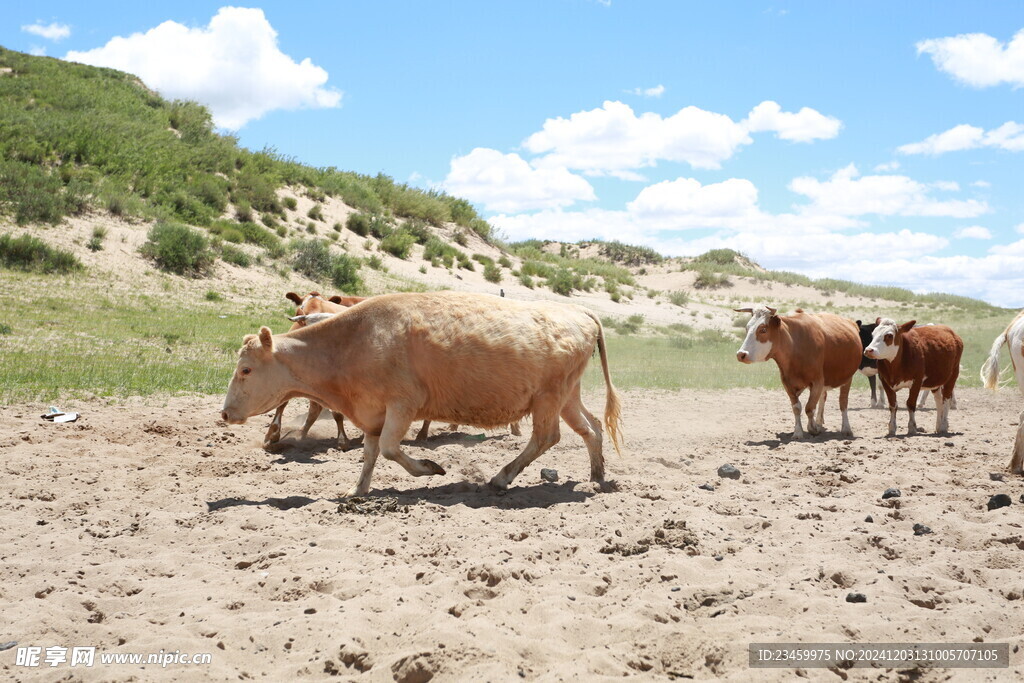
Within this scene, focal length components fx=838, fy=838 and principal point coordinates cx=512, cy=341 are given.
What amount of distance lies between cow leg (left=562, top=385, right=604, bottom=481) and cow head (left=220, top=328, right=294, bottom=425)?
2676mm

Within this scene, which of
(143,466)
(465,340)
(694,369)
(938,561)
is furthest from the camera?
(694,369)

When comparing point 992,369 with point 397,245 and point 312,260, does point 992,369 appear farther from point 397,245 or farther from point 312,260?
point 397,245

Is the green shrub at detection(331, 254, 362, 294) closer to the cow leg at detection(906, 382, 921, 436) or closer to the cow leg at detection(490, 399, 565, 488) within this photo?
the cow leg at detection(906, 382, 921, 436)

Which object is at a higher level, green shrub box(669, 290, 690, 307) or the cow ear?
green shrub box(669, 290, 690, 307)

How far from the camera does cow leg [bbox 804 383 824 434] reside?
11.4m

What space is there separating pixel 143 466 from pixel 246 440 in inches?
71.9

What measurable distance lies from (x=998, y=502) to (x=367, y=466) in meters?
5.15

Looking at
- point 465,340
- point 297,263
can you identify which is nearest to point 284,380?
point 465,340

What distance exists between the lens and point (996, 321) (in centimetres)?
3906

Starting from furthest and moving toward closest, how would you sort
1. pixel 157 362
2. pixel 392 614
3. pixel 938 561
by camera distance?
pixel 157 362, pixel 938 561, pixel 392 614

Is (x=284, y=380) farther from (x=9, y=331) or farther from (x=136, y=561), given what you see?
(x=9, y=331)

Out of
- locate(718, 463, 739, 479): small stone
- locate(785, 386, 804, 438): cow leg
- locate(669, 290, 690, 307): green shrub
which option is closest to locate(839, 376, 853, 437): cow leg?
locate(785, 386, 804, 438): cow leg

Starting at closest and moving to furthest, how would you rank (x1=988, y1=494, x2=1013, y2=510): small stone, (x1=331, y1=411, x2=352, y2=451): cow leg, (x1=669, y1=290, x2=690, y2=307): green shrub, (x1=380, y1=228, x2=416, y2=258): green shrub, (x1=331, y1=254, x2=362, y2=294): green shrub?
1. (x1=988, y1=494, x2=1013, y2=510): small stone
2. (x1=331, y1=411, x2=352, y2=451): cow leg
3. (x1=331, y1=254, x2=362, y2=294): green shrub
4. (x1=380, y1=228, x2=416, y2=258): green shrub
5. (x1=669, y1=290, x2=690, y2=307): green shrub

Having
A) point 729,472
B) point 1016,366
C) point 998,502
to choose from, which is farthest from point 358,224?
point 998,502
